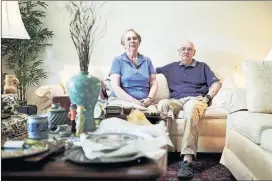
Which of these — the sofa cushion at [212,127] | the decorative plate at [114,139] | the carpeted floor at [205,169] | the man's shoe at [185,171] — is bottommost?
the carpeted floor at [205,169]

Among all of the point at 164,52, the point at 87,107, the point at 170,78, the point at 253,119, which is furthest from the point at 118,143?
the point at 164,52

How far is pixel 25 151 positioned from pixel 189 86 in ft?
6.65

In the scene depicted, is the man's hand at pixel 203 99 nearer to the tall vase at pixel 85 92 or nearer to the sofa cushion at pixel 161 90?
the sofa cushion at pixel 161 90

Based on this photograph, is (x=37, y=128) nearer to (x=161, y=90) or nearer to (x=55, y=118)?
(x=55, y=118)

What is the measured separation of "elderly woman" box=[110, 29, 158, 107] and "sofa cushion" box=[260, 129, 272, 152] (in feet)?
3.71

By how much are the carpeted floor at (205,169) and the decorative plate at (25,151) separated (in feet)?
3.49

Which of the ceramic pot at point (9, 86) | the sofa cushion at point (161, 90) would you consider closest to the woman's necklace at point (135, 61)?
the sofa cushion at point (161, 90)

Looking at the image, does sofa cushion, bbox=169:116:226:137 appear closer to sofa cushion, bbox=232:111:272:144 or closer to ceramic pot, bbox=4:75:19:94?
sofa cushion, bbox=232:111:272:144

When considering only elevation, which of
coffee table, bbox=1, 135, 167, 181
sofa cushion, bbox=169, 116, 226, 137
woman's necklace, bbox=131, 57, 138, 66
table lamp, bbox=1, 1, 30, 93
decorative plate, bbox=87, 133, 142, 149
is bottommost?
sofa cushion, bbox=169, 116, 226, 137

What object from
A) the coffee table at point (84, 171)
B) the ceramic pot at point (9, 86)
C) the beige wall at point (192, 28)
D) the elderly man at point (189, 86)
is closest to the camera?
the coffee table at point (84, 171)

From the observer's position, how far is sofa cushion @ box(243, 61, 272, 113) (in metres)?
1.95

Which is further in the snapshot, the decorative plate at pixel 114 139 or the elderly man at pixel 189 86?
the elderly man at pixel 189 86

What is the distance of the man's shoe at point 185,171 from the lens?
1.91 m

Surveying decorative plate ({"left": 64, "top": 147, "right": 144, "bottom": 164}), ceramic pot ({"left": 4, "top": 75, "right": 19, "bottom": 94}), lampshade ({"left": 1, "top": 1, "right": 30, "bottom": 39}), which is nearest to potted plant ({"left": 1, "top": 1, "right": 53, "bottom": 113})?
lampshade ({"left": 1, "top": 1, "right": 30, "bottom": 39})
